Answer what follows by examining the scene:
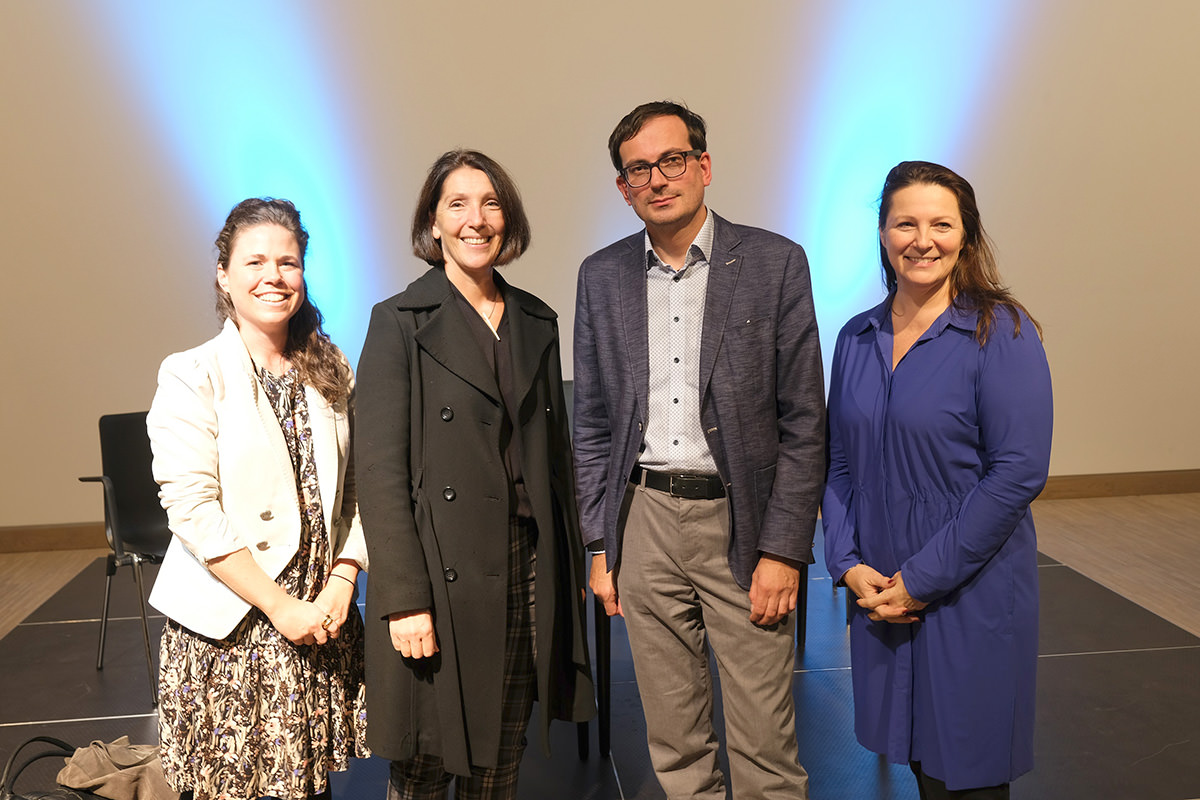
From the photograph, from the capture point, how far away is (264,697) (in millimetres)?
1938

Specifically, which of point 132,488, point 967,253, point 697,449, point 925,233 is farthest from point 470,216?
point 132,488

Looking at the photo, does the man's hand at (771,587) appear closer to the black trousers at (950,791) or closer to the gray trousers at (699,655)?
the gray trousers at (699,655)

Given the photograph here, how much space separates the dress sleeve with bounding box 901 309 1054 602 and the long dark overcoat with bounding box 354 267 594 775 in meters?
0.86

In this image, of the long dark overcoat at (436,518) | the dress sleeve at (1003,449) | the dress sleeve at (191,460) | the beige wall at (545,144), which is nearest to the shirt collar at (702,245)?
the long dark overcoat at (436,518)

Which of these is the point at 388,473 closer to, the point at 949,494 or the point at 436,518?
the point at 436,518

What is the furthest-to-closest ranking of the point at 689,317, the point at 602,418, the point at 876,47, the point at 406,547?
the point at 876,47 → the point at 602,418 → the point at 689,317 → the point at 406,547

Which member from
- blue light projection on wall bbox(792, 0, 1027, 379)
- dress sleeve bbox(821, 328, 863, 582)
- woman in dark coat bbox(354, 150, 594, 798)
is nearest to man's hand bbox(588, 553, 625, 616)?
woman in dark coat bbox(354, 150, 594, 798)

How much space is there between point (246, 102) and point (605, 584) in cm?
390

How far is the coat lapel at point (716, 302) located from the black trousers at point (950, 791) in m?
0.98

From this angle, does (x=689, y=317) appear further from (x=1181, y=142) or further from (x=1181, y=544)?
(x=1181, y=142)

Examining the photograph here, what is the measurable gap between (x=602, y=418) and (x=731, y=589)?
19.5 inches

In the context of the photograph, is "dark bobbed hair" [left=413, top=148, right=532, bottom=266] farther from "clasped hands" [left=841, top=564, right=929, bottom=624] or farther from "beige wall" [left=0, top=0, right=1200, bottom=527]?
"beige wall" [left=0, top=0, right=1200, bottom=527]

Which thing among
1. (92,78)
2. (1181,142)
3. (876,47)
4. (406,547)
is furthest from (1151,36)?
(92,78)

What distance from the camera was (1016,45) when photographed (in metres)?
5.25
